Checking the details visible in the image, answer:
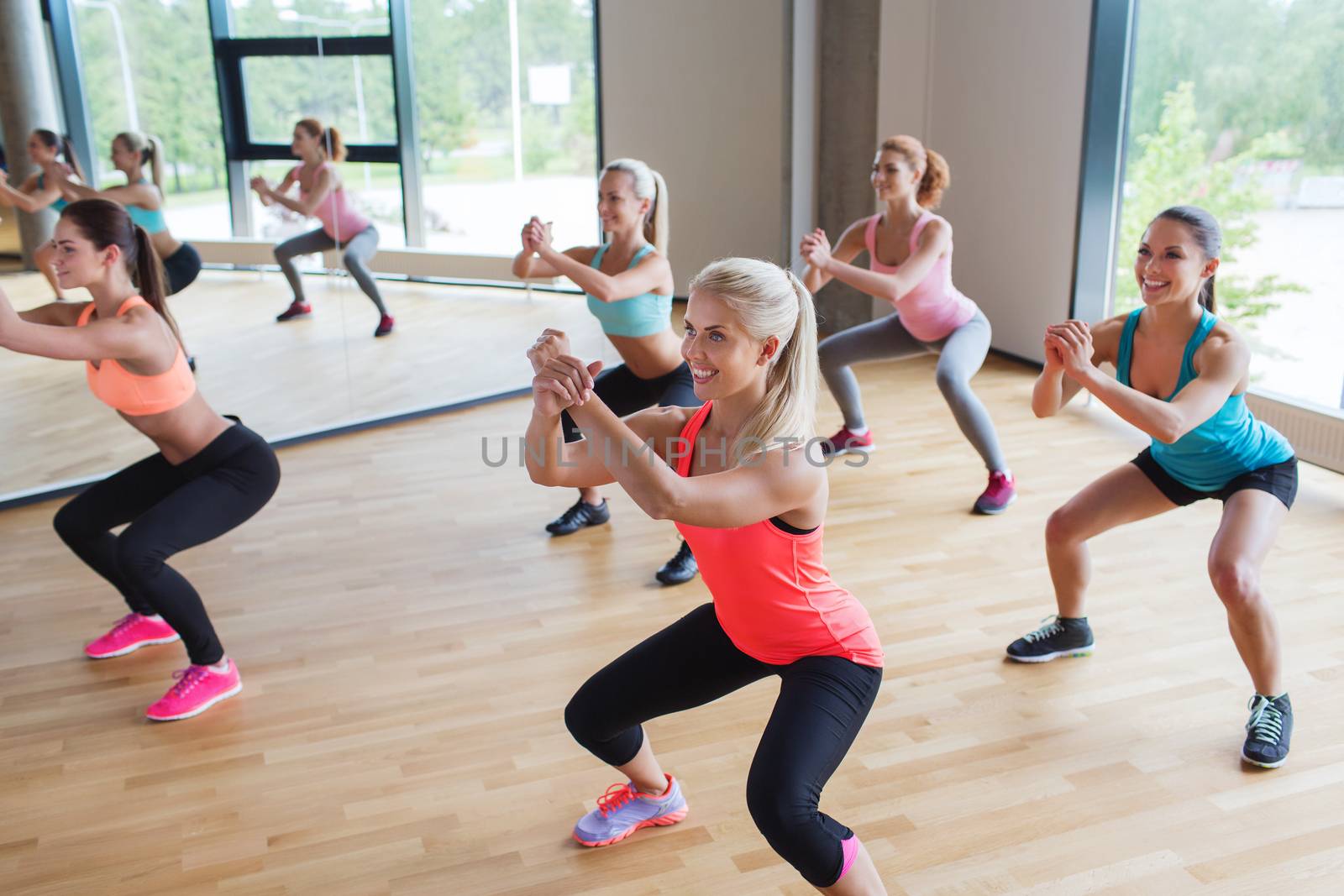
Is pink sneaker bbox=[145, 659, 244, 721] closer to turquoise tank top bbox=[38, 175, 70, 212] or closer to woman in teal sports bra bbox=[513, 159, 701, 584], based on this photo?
woman in teal sports bra bbox=[513, 159, 701, 584]

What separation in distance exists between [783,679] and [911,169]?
266 cm

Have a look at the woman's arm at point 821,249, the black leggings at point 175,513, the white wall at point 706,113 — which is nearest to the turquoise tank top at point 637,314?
the woman's arm at point 821,249

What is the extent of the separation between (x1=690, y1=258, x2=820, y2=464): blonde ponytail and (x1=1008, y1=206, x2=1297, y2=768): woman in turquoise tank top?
733mm

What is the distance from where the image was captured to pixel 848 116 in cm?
658

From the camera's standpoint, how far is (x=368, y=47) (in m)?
4.70

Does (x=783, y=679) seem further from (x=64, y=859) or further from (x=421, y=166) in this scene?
(x=421, y=166)

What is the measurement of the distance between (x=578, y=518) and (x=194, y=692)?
1.49 metres

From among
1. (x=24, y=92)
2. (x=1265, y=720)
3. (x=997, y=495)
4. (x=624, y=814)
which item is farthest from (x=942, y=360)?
(x=24, y=92)

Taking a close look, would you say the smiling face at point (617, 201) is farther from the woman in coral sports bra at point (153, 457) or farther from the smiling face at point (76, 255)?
the smiling face at point (76, 255)

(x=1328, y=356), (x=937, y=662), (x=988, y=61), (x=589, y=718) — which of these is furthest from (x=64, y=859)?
(x=988, y=61)

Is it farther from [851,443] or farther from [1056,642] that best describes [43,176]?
[1056,642]

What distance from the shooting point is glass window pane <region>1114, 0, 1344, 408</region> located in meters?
4.66

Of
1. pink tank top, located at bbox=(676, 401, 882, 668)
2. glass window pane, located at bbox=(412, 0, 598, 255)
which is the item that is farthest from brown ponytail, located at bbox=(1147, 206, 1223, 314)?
glass window pane, located at bbox=(412, 0, 598, 255)

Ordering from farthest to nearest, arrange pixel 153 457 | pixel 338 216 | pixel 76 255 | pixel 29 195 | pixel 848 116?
1. pixel 848 116
2. pixel 338 216
3. pixel 29 195
4. pixel 153 457
5. pixel 76 255
